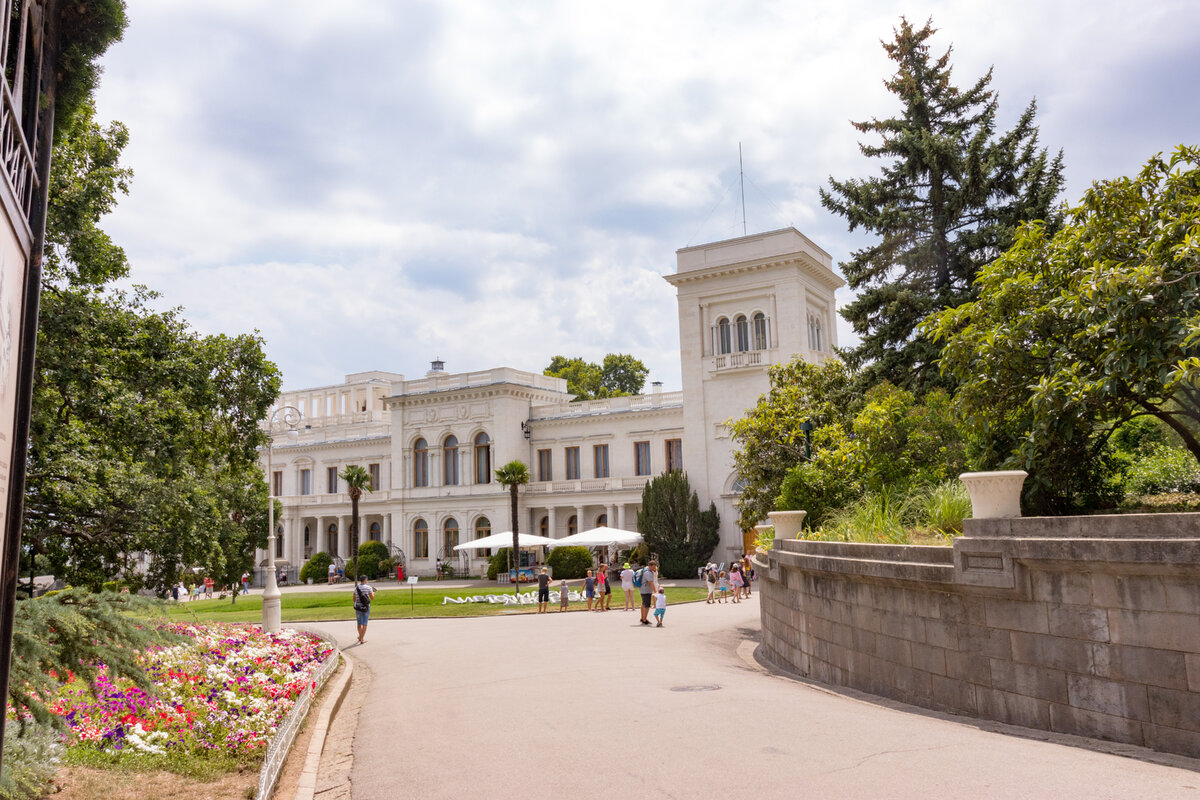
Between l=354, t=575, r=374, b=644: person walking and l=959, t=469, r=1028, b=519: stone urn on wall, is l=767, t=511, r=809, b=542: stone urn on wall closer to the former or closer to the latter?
l=959, t=469, r=1028, b=519: stone urn on wall

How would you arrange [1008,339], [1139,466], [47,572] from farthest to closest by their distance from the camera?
[47,572] → [1139,466] → [1008,339]

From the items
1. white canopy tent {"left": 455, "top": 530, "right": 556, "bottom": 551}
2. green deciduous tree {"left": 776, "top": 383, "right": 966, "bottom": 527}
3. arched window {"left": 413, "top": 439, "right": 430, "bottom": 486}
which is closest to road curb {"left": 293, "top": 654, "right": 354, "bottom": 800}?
green deciduous tree {"left": 776, "top": 383, "right": 966, "bottom": 527}

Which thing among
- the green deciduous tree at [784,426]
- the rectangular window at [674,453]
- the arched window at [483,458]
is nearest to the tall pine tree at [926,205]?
the green deciduous tree at [784,426]

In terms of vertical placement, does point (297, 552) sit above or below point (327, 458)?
below

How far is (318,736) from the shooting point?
9719 mm

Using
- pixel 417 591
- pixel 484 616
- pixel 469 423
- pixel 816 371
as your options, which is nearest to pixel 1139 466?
pixel 816 371

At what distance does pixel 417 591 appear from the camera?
136 ft

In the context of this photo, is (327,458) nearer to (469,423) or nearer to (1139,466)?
(469,423)

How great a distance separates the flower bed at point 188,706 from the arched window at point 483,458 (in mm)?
40695

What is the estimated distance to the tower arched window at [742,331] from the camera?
44.9 metres

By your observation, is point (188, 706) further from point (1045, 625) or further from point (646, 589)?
point (646, 589)

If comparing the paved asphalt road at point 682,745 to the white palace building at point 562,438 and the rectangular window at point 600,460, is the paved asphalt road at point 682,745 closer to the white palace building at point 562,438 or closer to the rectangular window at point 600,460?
the white palace building at point 562,438

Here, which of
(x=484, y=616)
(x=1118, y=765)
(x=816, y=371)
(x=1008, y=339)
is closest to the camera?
(x=1118, y=765)

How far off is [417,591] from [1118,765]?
1470 inches
